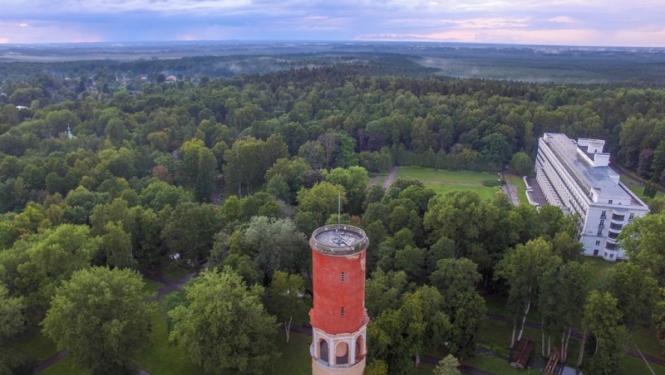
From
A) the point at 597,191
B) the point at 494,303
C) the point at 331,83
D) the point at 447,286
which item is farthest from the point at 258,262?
the point at 331,83

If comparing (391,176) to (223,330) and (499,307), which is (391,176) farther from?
(223,330)

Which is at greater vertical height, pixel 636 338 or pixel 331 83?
pixel 331 83

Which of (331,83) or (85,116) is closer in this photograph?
(85,116)

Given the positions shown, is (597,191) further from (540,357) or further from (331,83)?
(331,83)

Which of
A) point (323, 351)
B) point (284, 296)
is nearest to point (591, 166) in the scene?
point (284, 296)

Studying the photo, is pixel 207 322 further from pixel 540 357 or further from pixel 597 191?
pixel 597 191

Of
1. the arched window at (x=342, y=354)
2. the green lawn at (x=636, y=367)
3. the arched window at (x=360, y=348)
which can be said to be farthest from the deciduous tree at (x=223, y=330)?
the green lawn at (x=636, y=367)

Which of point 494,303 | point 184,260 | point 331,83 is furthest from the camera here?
point 331,83

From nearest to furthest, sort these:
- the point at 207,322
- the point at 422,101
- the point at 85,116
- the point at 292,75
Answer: the point at 207,322
the point at 85,116
the point at 422,101
the point at 292,75

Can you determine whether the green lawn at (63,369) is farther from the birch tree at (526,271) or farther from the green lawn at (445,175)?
the green lawn at (445,175)
